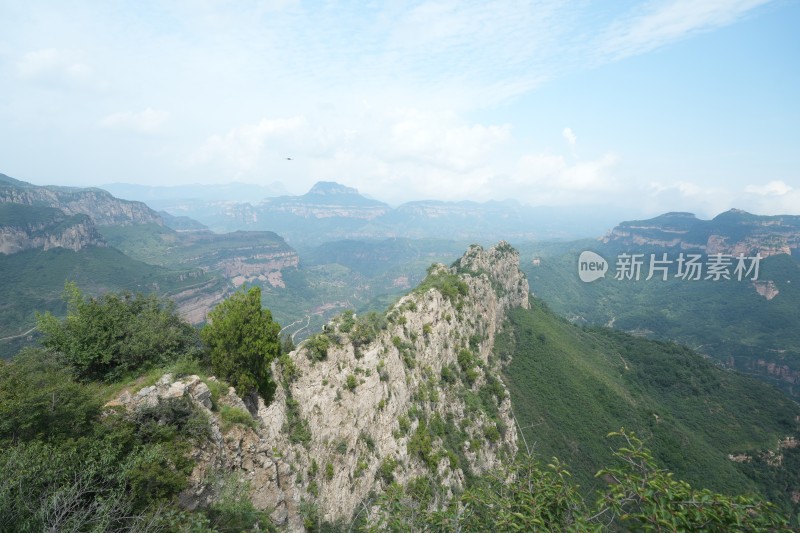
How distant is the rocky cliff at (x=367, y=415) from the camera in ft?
52.9

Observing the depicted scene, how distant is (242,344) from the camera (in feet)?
61.1

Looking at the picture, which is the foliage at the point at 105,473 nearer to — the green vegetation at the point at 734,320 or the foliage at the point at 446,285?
the foliage at the point at 446,285

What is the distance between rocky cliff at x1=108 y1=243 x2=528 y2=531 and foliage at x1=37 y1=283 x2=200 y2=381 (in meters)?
3.87

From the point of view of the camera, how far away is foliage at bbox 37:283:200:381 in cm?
1709

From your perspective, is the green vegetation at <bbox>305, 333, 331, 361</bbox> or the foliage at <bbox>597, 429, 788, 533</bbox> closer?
the foliage at <bbox>597, 429, 788, 533</bbox>

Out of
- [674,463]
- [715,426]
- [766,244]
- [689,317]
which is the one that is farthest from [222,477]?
[766,244]

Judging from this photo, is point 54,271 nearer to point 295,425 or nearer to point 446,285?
point 446,285

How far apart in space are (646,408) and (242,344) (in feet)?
236

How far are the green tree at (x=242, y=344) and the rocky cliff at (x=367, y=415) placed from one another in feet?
4.25

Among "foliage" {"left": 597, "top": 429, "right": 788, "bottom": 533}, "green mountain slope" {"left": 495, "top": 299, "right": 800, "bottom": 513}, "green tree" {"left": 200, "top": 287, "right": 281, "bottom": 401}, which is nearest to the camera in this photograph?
"foliage" {"left": 597, "top": 429, "right": 788, "bottom": 533}

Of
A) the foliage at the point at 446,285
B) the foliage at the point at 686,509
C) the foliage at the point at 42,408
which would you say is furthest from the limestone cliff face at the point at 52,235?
the foliage at the point at 686,509

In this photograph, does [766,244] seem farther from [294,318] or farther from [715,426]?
[294,318]

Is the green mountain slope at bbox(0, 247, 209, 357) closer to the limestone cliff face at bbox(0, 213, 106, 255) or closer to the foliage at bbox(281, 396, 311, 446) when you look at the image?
the limestone cliff face at bbox(0, 213, 106, 255)

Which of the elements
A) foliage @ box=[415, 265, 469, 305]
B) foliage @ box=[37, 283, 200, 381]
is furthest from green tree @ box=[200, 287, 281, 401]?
foliage @ box=[415, 265, 469, 305]
